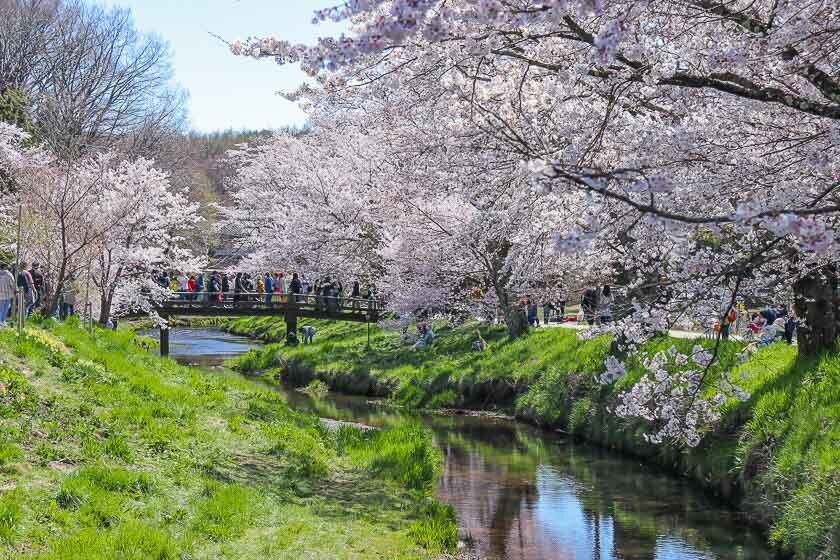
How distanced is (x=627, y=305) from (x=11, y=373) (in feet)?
22.6

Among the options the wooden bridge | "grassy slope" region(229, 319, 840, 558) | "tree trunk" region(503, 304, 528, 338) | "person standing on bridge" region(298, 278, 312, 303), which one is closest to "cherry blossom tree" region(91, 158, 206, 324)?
"grassy slope" region(229, 319, 840, 558)

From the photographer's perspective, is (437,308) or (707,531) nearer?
(707,531)

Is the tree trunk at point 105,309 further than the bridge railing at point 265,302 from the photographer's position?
No

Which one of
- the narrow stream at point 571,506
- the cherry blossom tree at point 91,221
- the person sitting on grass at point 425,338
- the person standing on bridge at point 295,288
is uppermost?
the cherry blossom tree at point 91,221

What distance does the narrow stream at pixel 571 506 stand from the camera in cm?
1034

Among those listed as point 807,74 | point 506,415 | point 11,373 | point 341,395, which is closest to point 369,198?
point 341,395

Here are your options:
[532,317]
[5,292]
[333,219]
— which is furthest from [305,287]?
[5,292]

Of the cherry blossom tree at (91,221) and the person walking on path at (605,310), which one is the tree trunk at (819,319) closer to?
the person walking on path at (605,310)

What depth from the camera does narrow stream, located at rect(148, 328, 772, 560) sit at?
10.3 m

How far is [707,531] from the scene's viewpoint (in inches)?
433

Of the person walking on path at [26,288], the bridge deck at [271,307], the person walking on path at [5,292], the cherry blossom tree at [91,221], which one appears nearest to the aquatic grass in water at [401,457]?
the person walking on path at [5,292]

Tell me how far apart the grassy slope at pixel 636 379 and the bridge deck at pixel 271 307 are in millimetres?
2539

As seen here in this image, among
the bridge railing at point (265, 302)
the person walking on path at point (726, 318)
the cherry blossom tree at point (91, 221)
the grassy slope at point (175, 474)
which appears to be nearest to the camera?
the person walking on path at point (726, 318)

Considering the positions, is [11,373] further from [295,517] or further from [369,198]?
[369,198]
